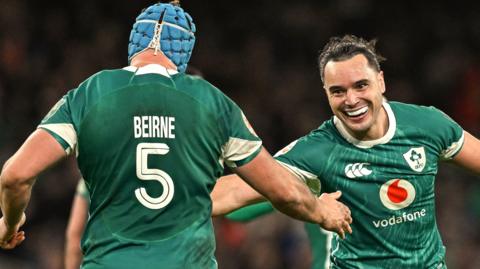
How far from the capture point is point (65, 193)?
10.2 m

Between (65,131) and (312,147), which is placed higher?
(65,131)

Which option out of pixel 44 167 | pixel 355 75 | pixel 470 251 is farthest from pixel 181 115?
pixel 470 251

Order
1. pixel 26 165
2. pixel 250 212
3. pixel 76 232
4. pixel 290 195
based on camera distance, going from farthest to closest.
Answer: pixel 76 232
pixel 250 212
pixel 290 195
pixel 26 165

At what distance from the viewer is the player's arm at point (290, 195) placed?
4.16 metres

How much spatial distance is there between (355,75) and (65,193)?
5690mm

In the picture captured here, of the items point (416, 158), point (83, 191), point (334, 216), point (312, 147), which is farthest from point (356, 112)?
point (83, 191)

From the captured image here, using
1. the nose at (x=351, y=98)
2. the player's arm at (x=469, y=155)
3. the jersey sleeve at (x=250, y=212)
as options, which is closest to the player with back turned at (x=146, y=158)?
the nose at (x=351, y=98)

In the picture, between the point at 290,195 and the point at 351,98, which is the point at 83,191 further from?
the point at 290,195

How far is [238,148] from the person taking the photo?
413 cm

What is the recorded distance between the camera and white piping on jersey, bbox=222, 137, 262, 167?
4.13m

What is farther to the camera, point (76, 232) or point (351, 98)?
point (76, 232)

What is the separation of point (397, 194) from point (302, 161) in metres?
0.49

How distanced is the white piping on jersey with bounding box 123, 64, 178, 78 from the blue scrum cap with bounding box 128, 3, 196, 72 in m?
0.11

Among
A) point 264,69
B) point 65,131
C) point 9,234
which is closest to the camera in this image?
point 65,131
